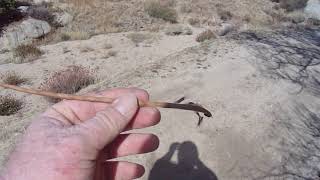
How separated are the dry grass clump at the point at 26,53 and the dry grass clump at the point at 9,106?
382 centimetres

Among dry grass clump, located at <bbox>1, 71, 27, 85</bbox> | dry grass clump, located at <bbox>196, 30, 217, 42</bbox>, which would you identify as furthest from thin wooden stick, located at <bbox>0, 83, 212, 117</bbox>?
dry grass clump, located at <bbox>196, 30, 217, 42</bbox>

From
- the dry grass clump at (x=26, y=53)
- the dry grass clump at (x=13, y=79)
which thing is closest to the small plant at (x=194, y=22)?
the dry grass clump at (x=26, y=53)

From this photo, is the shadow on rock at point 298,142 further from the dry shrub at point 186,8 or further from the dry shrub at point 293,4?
the dry shrub at point 293,4

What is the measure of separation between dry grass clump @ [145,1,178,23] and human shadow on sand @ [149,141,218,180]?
Answer: 12553mm

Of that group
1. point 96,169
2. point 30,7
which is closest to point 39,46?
point 30,7

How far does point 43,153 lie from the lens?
2053 mm

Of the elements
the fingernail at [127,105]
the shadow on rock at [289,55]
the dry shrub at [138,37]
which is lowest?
the dry shrub at [138,37]

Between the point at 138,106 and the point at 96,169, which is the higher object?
the point at 138,106

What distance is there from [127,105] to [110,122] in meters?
0.12

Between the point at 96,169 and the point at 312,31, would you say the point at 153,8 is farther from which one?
the point at 96,169

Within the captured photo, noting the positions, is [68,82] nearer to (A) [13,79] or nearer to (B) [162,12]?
(A) [13,79]

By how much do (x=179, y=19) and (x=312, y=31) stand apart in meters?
6.05

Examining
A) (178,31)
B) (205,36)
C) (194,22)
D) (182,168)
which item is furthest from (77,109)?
(194,22)

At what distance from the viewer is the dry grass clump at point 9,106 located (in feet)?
30.6
